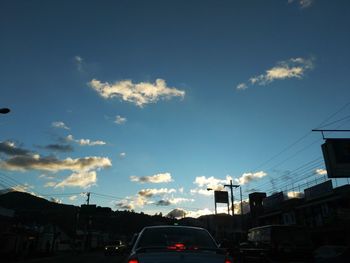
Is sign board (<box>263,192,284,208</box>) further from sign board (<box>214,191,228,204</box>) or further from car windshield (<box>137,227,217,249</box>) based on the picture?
car windshield (<box>137,227,217,249</box>)

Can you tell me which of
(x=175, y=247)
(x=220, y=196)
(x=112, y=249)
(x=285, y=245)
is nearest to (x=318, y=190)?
(x=285, y=245)

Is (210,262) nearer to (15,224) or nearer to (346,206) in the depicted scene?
(346,206)

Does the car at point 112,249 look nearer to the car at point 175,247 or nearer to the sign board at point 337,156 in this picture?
the sign board at point 337,156

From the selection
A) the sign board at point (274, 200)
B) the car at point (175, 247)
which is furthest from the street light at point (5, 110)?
the sign board at point (274, 200)

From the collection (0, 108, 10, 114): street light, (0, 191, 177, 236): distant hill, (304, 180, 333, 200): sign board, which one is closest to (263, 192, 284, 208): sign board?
(304, 180, 333, 200): sign board

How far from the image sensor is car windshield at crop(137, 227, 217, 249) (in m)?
6.31

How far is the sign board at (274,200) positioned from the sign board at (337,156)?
55.4ft

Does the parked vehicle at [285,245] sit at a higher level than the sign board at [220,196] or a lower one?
lower

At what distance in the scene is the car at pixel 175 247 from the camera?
5.04 metres

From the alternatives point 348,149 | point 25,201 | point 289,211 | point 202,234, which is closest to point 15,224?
point 289,211

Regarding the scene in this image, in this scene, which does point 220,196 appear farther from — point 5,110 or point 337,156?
point 5,110

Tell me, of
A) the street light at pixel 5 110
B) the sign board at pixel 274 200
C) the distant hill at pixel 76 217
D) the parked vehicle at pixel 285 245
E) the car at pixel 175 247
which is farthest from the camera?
the distant hill at pixel 76 217

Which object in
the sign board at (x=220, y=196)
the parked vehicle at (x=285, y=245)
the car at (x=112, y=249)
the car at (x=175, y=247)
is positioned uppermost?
the sign board at (x=220, y=196)

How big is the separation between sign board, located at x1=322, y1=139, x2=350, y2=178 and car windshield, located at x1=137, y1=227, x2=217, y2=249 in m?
31.6
